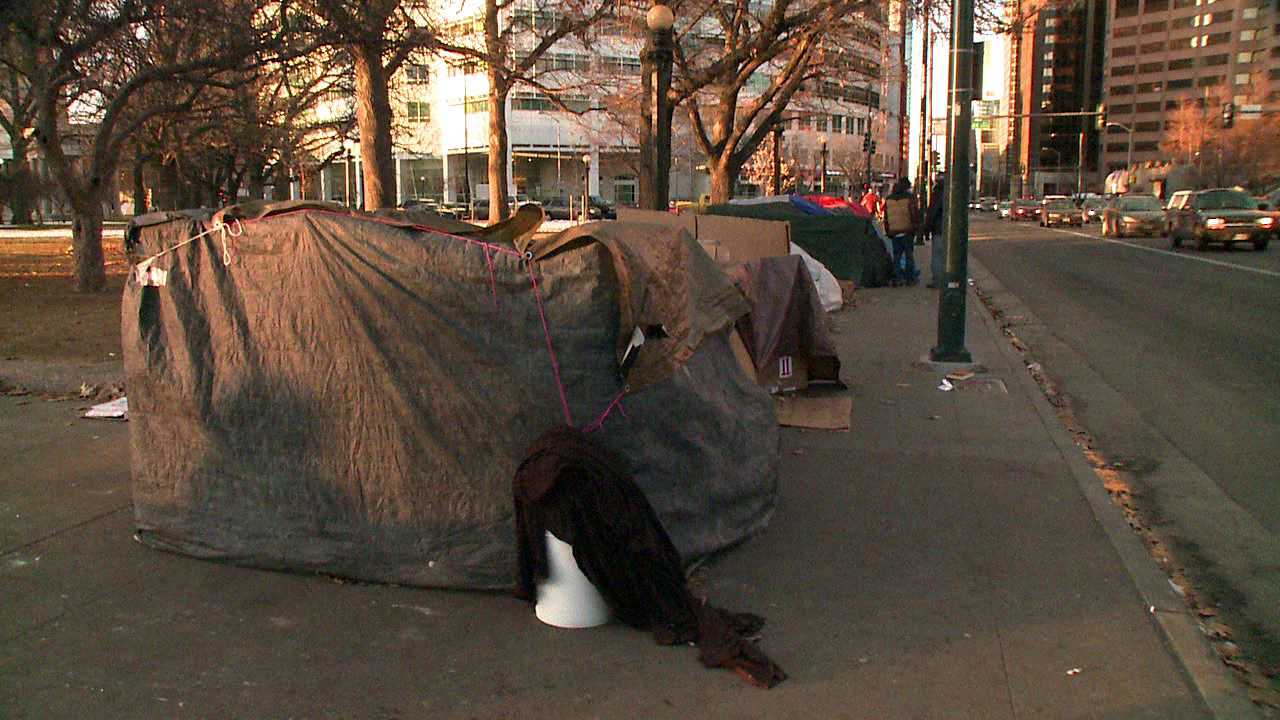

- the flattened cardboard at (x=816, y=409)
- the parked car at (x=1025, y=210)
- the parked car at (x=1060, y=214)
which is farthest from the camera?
the parked car at (x=1025, y=210)

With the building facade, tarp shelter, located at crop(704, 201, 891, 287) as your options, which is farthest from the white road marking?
the building facade

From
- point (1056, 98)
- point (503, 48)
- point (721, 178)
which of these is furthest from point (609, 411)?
point (1056, 98)

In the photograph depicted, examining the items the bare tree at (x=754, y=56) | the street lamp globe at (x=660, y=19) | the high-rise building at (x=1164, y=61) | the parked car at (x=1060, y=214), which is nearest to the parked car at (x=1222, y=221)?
the bare tree at (x=754, y=56)

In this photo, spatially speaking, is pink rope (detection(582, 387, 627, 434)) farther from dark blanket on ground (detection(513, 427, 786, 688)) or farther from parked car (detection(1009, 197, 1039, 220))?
parked car (detection(1009, 197, 1039, 220))

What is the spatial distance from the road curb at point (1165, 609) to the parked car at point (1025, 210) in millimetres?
66259

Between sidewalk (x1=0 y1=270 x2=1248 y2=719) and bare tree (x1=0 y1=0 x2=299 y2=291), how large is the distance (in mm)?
10643

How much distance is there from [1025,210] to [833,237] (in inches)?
2211

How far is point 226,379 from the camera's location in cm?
527

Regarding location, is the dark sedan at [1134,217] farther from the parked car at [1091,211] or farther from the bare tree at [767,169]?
the bare tree at [767,169]

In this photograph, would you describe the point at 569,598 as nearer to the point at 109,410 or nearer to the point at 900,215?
the point at 109,410

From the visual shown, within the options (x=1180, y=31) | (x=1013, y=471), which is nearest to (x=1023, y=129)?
(x=1180, y=31)

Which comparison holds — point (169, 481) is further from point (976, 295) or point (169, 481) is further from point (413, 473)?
point (976, 295)

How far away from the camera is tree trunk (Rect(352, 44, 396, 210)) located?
17938mm

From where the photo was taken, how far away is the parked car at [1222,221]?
93.3 ft
